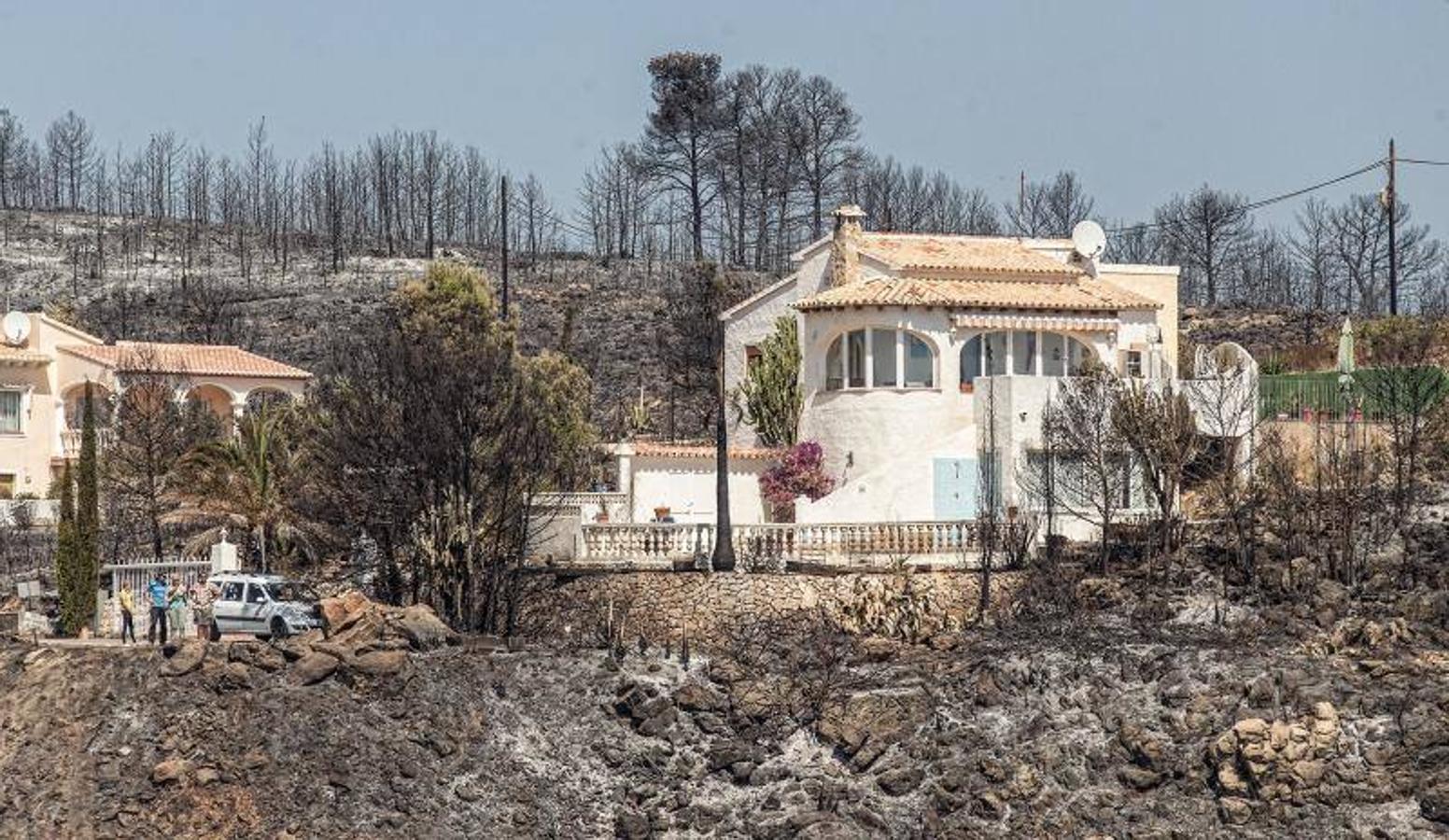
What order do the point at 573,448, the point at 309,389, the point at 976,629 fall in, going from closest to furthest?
the point at 976,629 → the point at 573,448 → the point at 309,389

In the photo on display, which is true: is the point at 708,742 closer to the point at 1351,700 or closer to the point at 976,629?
the point at 976,629

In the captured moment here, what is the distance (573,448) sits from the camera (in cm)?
6312

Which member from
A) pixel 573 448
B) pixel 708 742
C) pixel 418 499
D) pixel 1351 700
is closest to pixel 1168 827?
pixel 1351 700

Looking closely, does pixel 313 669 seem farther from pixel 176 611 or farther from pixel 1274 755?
pixel 1274 755

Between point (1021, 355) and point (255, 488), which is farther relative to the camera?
point (1021, 355)

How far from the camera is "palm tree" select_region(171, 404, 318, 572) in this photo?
5478cm

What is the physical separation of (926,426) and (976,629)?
8.05 meters

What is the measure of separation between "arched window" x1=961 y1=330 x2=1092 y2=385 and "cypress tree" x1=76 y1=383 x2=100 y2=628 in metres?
19.3

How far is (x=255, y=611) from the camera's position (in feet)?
155

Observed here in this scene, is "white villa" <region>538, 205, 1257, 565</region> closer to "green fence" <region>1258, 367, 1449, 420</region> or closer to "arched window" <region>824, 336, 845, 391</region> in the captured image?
"arched window" <region>824, 336, 845, 391</region>

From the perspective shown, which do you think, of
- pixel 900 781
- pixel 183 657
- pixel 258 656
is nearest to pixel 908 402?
pixel 900 781

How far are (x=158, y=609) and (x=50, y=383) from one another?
28237 mm

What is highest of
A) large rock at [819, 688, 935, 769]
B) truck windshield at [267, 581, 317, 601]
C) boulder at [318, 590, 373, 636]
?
truck windshield at [267, 581, 317, 601]

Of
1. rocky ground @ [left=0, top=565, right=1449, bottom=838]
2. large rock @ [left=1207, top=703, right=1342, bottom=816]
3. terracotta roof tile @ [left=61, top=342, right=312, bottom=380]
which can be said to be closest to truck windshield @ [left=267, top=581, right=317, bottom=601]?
rocky ground @ [left=0, top=565, right=1449, bottom=838]
